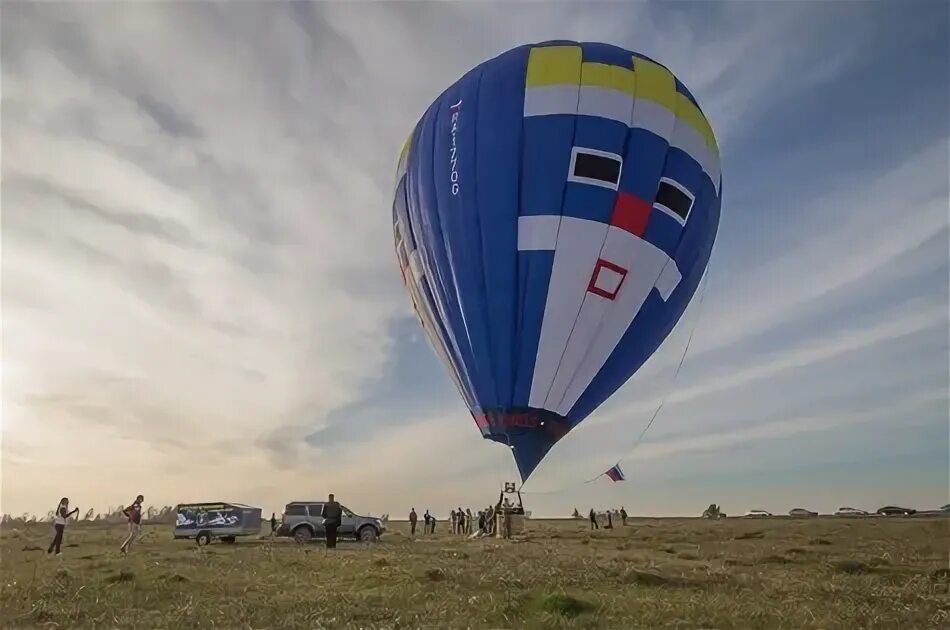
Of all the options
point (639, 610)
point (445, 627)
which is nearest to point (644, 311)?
point (639, 610)

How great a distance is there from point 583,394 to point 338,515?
30.0 feet

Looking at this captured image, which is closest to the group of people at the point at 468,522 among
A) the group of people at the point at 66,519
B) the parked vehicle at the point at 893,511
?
the group of people at the point at 66,519

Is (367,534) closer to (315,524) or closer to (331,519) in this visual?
(315,524)

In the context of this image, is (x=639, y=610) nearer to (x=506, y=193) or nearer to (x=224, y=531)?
(x=506, y=193)

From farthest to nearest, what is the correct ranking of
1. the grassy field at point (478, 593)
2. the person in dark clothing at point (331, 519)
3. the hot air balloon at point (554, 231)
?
the person in dark clothing at point (331, 519)
the hot air balloon at point (554, 231)
the grassy field at point (478, 593)

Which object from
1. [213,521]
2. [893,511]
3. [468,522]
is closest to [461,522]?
[468,522]

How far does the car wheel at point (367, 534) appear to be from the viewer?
87.2ft

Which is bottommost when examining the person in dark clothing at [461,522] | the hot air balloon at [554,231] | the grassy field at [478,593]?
the grassy field at [478,593]

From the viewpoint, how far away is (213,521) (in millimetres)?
27516

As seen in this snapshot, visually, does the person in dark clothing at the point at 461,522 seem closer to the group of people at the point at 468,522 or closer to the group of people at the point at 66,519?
the group of people at the point at 468,522

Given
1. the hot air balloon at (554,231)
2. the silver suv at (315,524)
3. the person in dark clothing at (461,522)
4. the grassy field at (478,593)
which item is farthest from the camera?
the person in dark clothing at (461,522)

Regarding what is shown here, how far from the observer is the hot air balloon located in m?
16.8

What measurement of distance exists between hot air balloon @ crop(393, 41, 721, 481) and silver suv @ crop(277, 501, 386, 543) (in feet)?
33.0

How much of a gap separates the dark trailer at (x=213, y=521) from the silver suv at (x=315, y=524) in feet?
5.87
